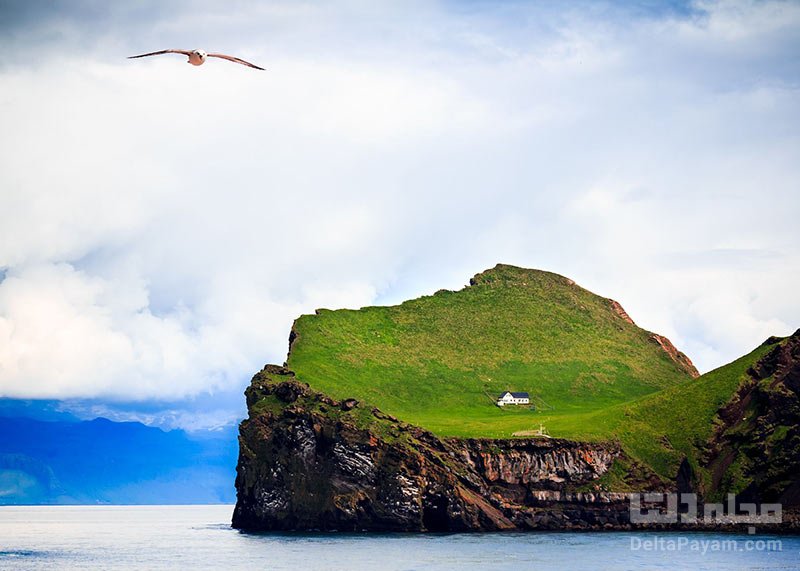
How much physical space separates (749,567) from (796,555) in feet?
49.1

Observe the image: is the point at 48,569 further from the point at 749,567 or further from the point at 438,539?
the point at 749,567

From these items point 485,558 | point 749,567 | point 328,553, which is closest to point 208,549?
point 328,553

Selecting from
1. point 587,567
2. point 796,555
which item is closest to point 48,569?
point 587,567

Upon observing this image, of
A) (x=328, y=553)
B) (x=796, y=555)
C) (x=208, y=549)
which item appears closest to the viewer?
(x=796, y=555)

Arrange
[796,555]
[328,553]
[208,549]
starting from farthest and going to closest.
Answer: [208,549], [328,553], [796,555]

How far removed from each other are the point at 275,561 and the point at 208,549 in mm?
33347

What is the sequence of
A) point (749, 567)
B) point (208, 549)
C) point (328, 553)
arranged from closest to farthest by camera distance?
1. point (749, 567)
2. point (328, 553)
3. point (208, 549)

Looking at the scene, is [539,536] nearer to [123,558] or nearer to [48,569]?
[123,558]

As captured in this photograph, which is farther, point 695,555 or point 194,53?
point 695,555

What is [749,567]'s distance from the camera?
5694 inches

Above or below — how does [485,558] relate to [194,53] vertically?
below

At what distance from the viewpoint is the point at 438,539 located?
190 meters

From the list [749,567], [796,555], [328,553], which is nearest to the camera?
[749,567]

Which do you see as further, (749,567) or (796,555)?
(796,555)
